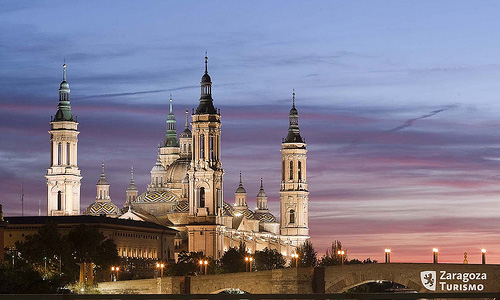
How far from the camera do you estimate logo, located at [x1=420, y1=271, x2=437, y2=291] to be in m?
92.9

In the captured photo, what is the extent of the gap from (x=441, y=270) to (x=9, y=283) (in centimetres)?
3366

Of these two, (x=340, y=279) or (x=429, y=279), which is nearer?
(x=429, y=279)

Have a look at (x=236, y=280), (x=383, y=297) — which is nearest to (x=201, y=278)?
(x=236, y=280)

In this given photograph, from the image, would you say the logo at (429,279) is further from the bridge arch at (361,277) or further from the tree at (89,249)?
the tree at (89,249)

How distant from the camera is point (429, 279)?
9319 cm

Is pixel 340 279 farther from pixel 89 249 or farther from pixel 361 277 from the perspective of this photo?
pixel 89 249

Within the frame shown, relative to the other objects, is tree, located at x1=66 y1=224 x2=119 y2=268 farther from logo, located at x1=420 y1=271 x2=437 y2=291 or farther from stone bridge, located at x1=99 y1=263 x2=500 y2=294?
logo, located at x1=420 y1=271 x2=437 y2=291

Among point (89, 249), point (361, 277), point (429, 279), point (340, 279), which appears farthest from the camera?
point (89, 249)

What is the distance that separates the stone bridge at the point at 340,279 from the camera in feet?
294

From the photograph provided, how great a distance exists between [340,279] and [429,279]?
28.8 feet

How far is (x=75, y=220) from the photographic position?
195 meters

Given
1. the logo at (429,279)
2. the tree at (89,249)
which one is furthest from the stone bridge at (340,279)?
the tree at (89,249)

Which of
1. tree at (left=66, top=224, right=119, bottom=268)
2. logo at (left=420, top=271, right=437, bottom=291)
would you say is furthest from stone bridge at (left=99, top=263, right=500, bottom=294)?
tree at (left=66, top=224, right=119, bottom=268)

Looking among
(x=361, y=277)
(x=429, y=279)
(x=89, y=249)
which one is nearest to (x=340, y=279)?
(x=361, y=277)
